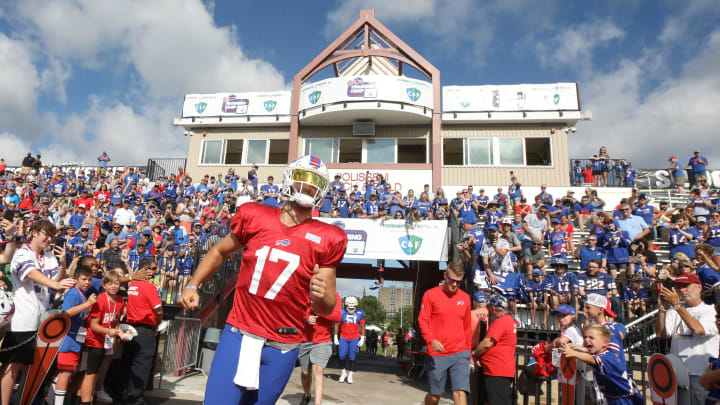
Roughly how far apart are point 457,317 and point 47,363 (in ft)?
16.7

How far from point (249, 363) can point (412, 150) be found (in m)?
20.0

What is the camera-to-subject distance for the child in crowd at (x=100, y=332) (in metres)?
5.48

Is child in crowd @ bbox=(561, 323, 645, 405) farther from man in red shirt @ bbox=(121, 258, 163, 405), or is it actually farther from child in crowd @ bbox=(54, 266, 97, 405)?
child in crowd @ bbox=(54, 266, 97, 405)

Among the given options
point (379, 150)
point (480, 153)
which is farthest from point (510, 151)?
point (379, 150)

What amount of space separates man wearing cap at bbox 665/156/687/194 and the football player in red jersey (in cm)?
1979

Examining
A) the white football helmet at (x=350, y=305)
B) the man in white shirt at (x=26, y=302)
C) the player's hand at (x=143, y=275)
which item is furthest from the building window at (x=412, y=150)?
the man in white shirt at (x=26, y=302)

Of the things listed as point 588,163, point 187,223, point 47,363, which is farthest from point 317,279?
point 588,163

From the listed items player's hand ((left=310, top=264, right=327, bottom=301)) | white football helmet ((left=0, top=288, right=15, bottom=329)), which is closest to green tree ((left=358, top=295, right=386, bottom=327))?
white football helmet ((left=0, top=288, right=15, bottom=329))

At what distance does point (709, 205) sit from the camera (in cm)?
1216

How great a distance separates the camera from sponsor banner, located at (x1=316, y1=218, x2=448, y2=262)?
1309cm

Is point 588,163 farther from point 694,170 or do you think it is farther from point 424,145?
point 424,145

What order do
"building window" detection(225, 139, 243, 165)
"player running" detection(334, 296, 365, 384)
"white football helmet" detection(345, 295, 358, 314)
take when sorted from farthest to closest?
"building window" detection(225, 139, 243, 165) < "white football helmet" detection(345, 295, 358, 314) < "player running" detection(334, 296, 365, 384)

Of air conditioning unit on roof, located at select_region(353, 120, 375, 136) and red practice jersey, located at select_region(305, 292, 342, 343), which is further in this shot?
air conditioning unit on roof, located at select_region(353, 120, 375, 136)

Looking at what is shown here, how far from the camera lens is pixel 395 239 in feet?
44.1
